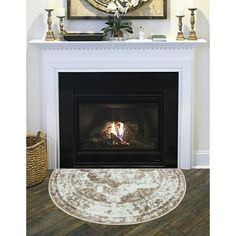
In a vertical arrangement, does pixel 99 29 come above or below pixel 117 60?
above

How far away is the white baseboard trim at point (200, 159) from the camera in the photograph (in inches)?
134

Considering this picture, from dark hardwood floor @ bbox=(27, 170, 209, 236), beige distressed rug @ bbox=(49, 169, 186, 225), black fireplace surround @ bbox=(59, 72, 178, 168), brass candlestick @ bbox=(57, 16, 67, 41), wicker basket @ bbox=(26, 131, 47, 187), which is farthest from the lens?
black fireplace surround @ bbox=(59, 72, 178, 168)

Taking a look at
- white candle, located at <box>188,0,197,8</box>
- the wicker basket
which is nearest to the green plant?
white candle, located at <box>188,0,197,8</box>

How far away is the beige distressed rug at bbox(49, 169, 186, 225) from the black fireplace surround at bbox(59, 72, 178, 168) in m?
Answer: 0.13

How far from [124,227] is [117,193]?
50cm

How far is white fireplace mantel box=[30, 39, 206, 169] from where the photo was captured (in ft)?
10.1

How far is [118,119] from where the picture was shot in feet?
11.1

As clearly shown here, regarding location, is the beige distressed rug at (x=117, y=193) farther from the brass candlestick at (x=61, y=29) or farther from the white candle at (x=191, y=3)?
the white candle at (x=191, y=3)

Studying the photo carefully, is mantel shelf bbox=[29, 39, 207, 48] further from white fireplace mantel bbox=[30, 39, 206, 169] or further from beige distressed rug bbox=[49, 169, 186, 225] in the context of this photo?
beige distressed rug bbox=[49, 169, 186, 225]

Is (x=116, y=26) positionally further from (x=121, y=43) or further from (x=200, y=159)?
(x=200, y=159)

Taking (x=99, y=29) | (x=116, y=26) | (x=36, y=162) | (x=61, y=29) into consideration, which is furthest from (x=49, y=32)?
(x=36, y=162)

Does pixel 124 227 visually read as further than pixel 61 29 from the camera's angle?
No

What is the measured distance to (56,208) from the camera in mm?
2605
